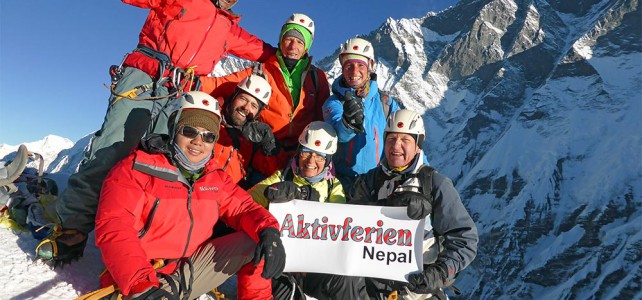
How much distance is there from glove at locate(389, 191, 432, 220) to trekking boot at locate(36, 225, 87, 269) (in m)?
3.71

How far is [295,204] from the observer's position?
17.0 ft

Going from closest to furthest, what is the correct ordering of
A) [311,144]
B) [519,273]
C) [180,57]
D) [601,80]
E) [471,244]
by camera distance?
[471,244] < [311,144] < [180,57] < [519,273] < [601,80]

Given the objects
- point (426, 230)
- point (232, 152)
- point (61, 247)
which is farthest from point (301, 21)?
point (61, 247)

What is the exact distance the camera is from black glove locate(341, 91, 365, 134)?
20.5 feet

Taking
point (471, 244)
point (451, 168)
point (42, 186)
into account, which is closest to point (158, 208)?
point (471, 244)

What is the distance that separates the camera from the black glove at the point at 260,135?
19.4 ft

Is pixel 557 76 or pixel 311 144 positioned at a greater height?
pixel 557 76

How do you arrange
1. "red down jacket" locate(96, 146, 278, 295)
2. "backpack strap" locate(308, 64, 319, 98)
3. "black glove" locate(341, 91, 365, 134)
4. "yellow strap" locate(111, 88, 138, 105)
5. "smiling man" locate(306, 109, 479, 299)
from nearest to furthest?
"red down jacket" locate(96, 146, 278, 295) → "smiling man" locate(306, 109, 479, 299) → "yellow strap" locate(111, 88, 138, 105) → "black glove" locate(341, 91, 365, 134) → "backpack strap" locate(308, 64, 319, 98)

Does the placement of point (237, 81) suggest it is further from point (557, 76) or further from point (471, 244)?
point (557, 76)

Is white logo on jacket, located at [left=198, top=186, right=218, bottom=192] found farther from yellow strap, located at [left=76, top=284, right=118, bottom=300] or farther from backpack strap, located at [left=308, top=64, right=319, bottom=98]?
backpack strap, located at [left=308, top=64, right=319, bottom=98]

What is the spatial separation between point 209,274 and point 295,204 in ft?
4.16

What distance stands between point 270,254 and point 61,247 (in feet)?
8.16

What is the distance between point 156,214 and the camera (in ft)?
13.6

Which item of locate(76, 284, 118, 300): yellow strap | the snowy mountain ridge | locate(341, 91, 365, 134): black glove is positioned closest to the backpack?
locate(341, 91, 365, 134): black glove
